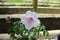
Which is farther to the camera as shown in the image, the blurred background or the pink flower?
the blurred background

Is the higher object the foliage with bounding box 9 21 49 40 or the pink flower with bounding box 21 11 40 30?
the pink flower with bounding box 21 11 40 30

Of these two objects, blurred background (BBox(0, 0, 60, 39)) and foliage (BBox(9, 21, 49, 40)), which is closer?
foliage (BBox(9, 21, 49, 40))

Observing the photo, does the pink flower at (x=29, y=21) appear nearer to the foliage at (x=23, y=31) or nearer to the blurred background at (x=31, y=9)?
the foliage at (x=23, y=31)

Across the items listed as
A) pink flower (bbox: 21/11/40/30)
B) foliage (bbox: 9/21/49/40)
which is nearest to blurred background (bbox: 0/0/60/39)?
foliage (bbox: 9/21/49/40)

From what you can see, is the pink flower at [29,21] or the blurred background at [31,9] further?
the blurred background at [31,9]

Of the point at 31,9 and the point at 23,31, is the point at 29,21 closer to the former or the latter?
the point at 23,31

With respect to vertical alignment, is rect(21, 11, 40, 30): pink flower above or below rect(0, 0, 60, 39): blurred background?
above

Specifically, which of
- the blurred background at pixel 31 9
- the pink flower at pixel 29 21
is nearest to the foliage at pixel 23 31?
the pink flower at pixel 29 21

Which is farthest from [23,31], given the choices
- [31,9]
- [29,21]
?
[31,9]

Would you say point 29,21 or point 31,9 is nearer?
point 29,21

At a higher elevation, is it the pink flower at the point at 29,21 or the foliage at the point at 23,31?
the pink flower at the point at 29,21

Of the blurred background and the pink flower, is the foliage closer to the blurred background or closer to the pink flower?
the pink flower

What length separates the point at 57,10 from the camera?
2.11 meters

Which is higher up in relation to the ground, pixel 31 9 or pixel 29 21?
pixel 29 21
